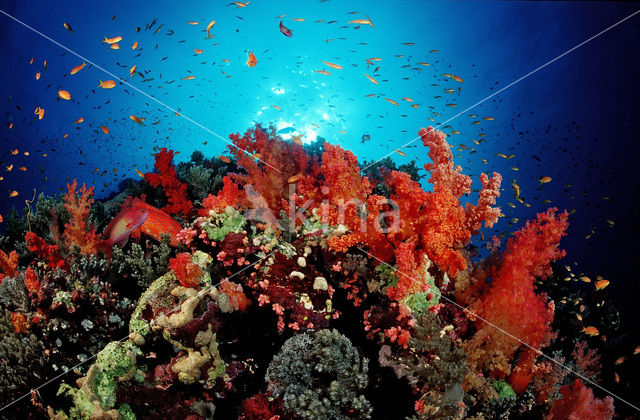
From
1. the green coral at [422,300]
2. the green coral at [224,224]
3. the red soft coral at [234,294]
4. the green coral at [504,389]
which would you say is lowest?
the green coral at [504,389]

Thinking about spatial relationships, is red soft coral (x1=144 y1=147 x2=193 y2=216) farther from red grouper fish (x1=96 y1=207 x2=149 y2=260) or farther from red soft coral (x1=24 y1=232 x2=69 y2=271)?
red soft coral (x1=24 y1=232 x2=69 y2=271)

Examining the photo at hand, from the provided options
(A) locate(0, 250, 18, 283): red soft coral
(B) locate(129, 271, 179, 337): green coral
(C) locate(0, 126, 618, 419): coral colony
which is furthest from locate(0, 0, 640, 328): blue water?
(B) locate(129, 271, 179, 337): green coral

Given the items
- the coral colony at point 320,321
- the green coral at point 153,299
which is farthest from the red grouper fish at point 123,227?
the green coral at point 153,299

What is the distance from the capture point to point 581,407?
3.87m

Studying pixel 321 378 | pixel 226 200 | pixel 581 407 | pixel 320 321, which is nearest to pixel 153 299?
pixel 226 200

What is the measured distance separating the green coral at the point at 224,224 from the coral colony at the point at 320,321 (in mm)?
23

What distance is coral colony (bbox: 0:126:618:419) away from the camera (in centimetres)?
335

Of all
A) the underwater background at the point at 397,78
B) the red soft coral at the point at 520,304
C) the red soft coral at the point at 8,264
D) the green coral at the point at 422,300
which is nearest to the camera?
the red soft coral at the point at 520,304

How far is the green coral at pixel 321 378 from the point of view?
9.75 ft

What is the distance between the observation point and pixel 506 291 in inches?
145

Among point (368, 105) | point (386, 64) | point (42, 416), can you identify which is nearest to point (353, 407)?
point (42, 416)

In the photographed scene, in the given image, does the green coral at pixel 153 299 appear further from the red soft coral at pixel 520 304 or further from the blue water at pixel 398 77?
the blue water at pixel 398 77

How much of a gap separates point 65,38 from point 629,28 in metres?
55.3

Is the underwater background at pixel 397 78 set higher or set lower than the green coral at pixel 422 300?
higher
